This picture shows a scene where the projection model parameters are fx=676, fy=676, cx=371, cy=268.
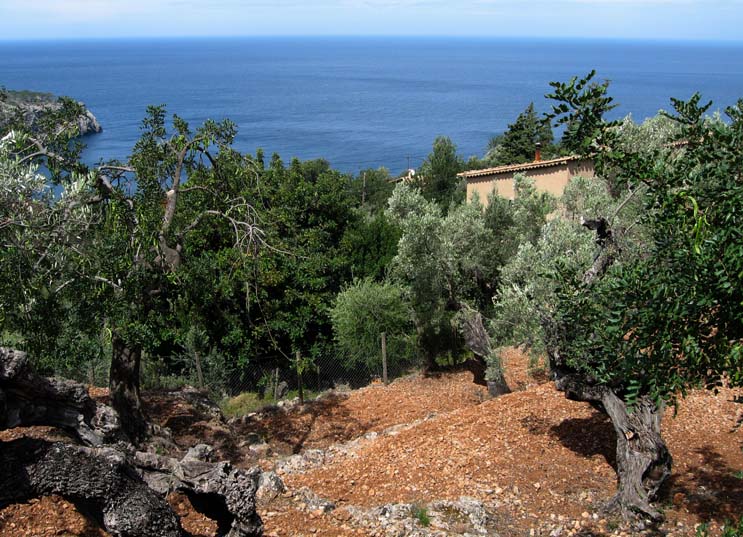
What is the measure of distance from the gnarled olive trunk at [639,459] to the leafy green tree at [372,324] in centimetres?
966

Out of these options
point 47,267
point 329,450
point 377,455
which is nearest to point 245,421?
point 329,450

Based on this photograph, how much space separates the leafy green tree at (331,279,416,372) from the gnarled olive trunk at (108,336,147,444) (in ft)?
26.6

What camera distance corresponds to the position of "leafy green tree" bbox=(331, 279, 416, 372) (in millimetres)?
18453

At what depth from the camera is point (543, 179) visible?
2888 centimetres

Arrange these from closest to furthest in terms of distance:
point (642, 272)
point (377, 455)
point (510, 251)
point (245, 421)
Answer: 1. point (642, 272)
2. point (377, 455)
3. point (245, 421)
4. point (510, 251)

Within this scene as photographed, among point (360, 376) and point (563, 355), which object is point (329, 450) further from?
point (360, 376)

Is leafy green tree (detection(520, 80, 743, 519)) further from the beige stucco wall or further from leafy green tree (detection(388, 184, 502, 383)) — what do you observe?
the beige stucco wall

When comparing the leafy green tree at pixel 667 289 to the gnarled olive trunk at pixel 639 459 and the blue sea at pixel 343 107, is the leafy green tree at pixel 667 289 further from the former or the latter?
the blue sea at pixel 343 107

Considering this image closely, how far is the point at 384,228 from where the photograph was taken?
2441 centimetres

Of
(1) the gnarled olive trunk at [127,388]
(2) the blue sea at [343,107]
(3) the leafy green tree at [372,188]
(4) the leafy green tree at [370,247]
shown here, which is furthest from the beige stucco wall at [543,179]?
(2) the blue sea at [343,107]

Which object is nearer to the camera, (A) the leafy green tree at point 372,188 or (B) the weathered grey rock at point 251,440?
(B) the weathered grey rock at point 251,440

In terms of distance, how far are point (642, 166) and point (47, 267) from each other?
681 centimetres

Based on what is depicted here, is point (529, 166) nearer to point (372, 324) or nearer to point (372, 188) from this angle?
point (372, 324)

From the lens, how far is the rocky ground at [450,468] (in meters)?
8.44
